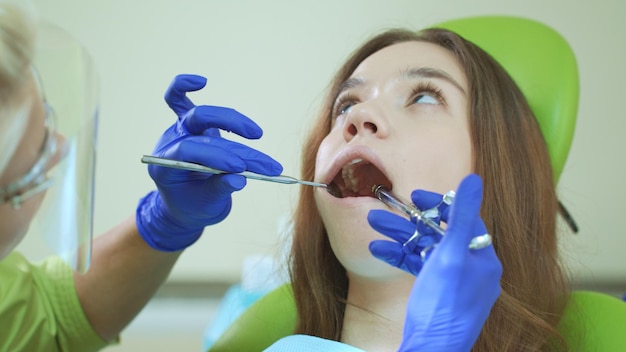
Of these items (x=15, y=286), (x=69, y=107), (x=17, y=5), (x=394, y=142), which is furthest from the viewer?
(x=15, y=286)

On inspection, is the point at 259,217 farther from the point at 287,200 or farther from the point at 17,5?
the point at 17,5

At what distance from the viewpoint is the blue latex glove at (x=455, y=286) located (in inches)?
30.4

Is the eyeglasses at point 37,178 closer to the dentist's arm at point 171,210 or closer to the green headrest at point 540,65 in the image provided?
the dentist's arm at point 171,210

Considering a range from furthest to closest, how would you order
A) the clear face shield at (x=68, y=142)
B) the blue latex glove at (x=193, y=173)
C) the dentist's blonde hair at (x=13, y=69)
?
1. the blue latex glove at (x=193, y=173)
2. the clear face shield at (x=68, y=142)
3. the dentist's blonde hair at (x=13, y=69)

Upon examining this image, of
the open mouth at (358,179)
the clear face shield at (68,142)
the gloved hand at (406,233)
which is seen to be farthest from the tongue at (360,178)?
the clear face shield at (68,142)

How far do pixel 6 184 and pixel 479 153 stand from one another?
786mm

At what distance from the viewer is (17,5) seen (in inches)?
31.8

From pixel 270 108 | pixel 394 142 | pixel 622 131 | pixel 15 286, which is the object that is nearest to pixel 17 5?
pixel 394 142

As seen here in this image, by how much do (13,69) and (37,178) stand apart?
17 centimetres

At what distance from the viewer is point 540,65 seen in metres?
1.43

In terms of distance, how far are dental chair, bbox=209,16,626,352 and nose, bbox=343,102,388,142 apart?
444 millimetres

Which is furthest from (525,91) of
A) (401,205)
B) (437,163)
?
(401,205)

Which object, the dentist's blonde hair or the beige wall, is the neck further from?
the beige wall

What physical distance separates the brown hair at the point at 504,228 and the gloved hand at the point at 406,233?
24cm
